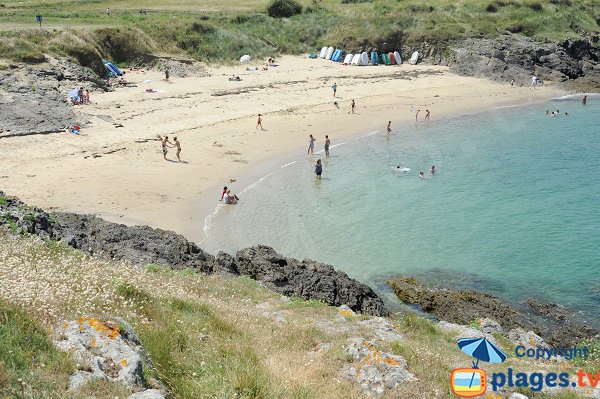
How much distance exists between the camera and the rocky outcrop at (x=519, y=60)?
57.6 meters

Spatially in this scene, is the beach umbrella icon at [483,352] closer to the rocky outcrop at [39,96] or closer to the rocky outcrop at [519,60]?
the rocky outcrop at [39,96]

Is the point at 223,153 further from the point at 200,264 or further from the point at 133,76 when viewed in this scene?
the point at 133,76

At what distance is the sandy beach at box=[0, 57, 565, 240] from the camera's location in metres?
25.1

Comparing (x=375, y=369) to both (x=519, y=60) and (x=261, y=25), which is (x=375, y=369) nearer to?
(x=519, y=60)

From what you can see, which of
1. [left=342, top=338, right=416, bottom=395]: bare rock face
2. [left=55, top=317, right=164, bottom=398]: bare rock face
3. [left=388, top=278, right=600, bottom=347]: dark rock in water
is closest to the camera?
[left=55, top=317, right=164, bottom=398]: bare rock face

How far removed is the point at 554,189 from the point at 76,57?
34201 millimetres

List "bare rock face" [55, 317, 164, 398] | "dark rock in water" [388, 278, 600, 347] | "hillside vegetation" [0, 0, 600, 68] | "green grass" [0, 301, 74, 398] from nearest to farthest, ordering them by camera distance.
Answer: "green grass" [0, 301, 74, 398]
"bare rock face" [55, 317, 164, 398]
"dark rock in water" [388, 278, 600, 347]
"hillside vegetation" [0, 0, 600, 68]

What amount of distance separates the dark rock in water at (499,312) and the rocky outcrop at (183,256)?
6.59 feet

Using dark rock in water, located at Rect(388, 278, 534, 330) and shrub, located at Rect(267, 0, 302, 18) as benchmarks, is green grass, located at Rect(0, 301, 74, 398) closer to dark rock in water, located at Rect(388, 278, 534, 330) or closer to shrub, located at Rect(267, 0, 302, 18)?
dark rock in water, located at Rect(388, 278, 534, 330)

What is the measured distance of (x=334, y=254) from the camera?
21922mm

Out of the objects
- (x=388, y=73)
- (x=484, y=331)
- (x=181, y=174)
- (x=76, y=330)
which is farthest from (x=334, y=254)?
(x=388, y=73)

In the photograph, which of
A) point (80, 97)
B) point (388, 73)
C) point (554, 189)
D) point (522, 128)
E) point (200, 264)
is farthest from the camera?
point (388, 73)

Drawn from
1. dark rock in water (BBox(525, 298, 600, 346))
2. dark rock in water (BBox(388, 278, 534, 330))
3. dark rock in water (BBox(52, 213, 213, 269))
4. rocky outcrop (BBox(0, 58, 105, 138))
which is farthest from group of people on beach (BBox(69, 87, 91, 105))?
dark rock in water (BBox(525, 298, 600, 346))

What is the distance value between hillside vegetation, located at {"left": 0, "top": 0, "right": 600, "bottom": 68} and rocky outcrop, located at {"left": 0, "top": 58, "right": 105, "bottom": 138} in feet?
10.1
